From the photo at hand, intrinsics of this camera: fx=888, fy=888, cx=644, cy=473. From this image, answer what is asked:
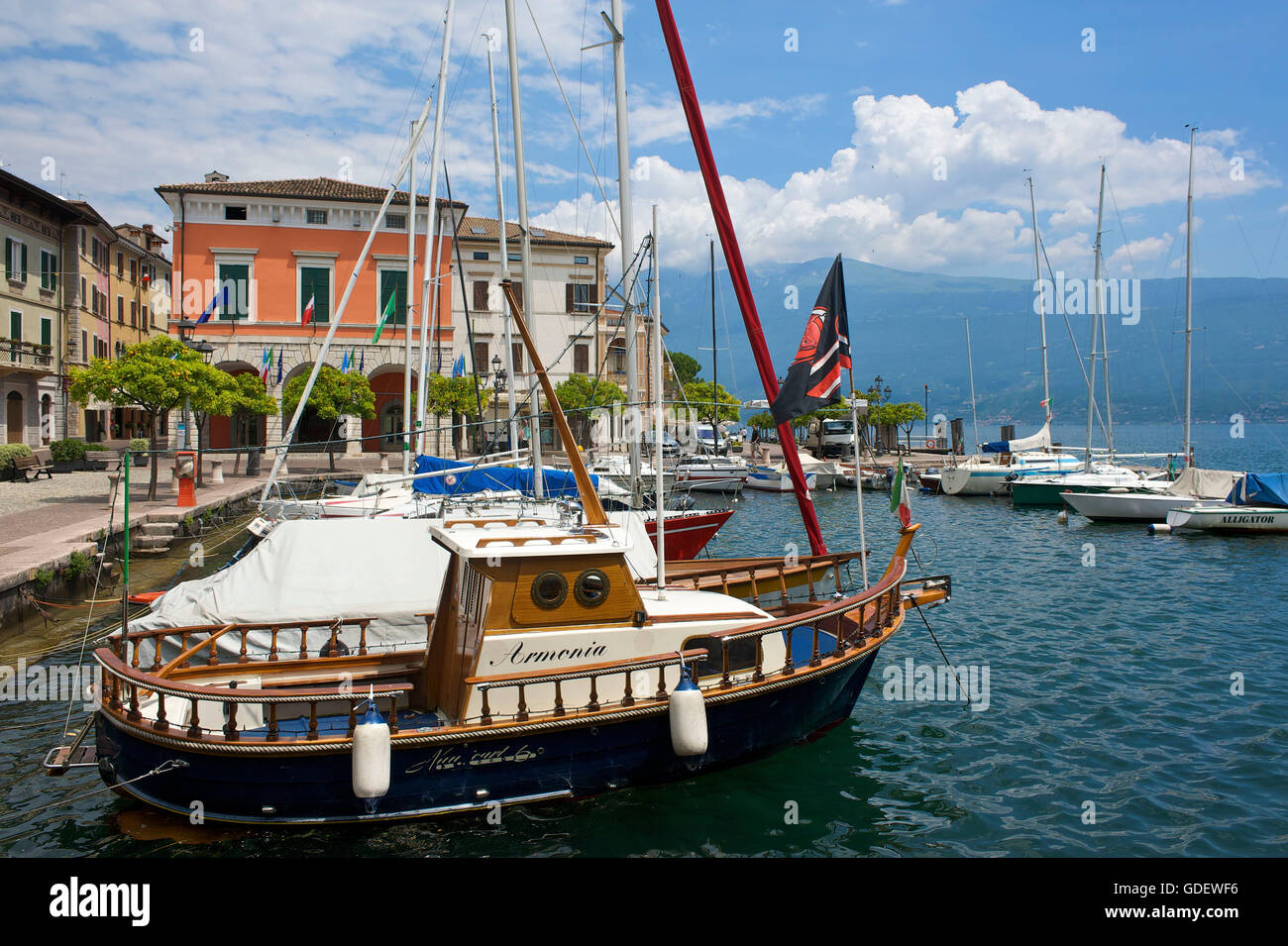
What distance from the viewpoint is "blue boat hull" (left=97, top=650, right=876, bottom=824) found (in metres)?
8.10

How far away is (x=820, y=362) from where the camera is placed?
451 inches

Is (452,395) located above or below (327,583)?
above

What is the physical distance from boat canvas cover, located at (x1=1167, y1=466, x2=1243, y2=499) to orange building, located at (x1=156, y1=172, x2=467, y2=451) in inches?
1320

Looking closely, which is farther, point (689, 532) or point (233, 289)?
point (233, 289)

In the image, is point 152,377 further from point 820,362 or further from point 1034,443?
point 1034,443

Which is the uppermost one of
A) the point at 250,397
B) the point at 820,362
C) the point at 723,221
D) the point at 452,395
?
the point at 723,221

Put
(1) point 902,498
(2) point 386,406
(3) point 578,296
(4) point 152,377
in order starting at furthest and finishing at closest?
(3) point 578,296 → (2) point 386,406 → (4) point 152,377 → (1) point 902,498

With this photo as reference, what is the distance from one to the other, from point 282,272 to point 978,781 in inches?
1751

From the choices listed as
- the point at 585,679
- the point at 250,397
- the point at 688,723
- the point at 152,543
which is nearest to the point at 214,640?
the point at 585,679

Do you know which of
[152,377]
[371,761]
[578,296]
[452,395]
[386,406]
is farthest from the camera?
[578,296]

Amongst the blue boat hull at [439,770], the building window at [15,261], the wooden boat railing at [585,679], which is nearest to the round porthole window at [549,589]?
the wooden boat railing at [585,679]

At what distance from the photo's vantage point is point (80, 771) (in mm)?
10039
